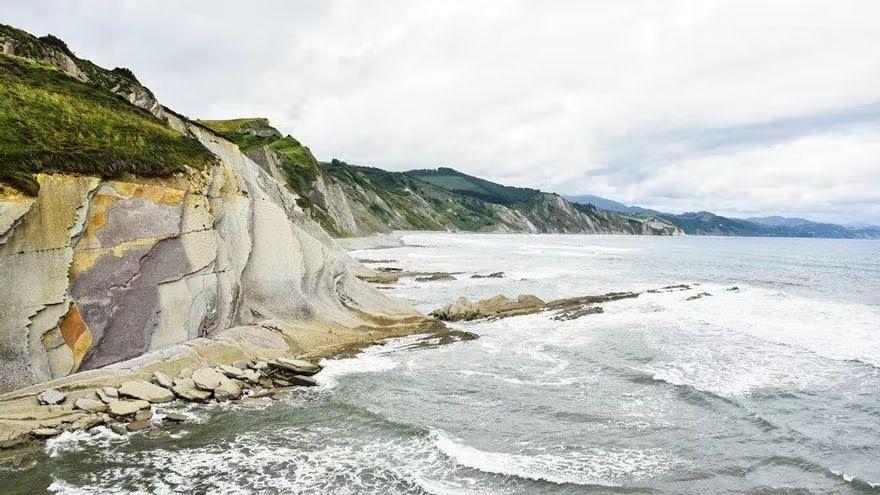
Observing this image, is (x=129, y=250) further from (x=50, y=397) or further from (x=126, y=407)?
(x=126, y=407)

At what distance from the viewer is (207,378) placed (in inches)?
680

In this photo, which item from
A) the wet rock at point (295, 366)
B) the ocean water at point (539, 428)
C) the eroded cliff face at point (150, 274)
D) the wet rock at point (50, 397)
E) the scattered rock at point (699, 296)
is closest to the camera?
the ocean water at point (539, 428)

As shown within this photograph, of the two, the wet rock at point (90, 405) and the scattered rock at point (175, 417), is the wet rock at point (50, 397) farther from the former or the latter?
the scattered rock at point (175, 417)

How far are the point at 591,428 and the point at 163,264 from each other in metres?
16.2

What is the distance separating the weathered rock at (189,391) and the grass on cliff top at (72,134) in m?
7.50

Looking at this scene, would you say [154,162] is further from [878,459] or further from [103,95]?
[878,459]

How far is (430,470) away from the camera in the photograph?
12375 mm

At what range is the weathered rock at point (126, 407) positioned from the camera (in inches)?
577

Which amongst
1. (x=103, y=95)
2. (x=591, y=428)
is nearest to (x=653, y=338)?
(x=591, y=428)

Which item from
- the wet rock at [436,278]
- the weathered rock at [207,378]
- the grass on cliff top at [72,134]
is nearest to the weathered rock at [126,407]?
the weathered rock at [207,378]

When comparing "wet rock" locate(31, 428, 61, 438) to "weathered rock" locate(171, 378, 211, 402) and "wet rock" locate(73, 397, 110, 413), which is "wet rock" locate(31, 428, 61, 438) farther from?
"weathered rock" locate(171, 378, 211, 402)

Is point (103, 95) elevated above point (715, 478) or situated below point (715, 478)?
above

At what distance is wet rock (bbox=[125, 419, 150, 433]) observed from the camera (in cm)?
1417

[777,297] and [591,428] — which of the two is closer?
[591,428]
